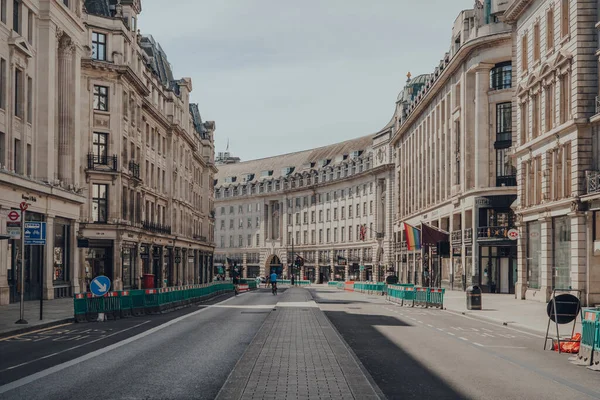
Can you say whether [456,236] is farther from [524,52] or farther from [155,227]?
[155,227]

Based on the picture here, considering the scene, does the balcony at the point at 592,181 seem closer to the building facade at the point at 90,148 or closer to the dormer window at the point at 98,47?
the building facade at the point at 90,148

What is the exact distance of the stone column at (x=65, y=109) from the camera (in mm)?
46375

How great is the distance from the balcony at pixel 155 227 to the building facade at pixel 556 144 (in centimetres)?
3076

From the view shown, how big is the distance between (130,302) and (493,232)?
3656 centimetres

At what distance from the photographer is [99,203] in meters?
55.9

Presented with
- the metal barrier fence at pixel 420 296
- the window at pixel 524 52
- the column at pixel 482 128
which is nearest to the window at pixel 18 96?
the metal barrier fence at pixel 420 296

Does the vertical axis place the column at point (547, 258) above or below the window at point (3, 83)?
below

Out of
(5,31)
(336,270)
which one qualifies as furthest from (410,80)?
(5,31)

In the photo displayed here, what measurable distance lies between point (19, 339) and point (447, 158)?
5676 cm

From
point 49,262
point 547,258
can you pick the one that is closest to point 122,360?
point 49,262

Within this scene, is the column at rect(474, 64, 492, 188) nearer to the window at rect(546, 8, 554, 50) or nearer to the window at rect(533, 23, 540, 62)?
the window at rect(533, 23, 540, 62)

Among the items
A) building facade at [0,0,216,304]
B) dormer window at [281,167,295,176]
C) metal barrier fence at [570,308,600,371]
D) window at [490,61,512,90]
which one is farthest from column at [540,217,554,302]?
dormer window at [281,167,295,176]

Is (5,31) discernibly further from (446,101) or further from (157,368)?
(446,101)

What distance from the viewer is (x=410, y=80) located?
111 metres
